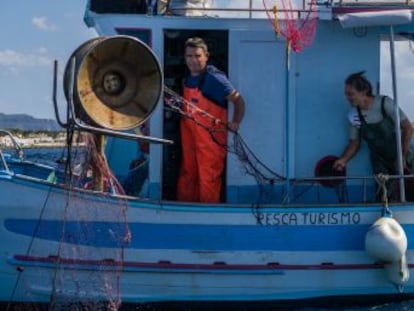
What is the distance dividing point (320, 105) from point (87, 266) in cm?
294

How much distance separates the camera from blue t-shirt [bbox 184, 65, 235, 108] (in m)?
9.05

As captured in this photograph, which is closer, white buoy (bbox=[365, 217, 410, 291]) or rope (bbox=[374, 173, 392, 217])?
white buoy (bbox=[365, 217, 410, 291])

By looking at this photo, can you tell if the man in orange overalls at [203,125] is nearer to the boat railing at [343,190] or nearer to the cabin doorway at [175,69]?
the cabin doorway at [175,69]

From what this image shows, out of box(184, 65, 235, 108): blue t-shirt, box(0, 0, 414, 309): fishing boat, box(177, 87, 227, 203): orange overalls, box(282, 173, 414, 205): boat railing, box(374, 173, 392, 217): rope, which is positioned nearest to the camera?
box(0, 0, 414, 309): fishing boat

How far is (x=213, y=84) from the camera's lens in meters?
9.08

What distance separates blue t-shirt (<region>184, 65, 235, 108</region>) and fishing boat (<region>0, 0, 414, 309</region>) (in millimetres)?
239

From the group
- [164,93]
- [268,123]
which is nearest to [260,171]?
[268,123]

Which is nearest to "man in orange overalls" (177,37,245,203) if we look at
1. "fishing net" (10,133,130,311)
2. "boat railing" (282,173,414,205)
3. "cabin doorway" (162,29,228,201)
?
"cabin doorway" (162,29,228,201)

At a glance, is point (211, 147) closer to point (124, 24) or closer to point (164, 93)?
point (164, 93)

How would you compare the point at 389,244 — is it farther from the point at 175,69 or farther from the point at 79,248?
the point at 79,248

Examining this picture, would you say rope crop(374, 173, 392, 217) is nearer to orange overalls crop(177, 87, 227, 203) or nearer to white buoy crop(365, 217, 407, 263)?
white buoy crop(365, 217, 407, 263)

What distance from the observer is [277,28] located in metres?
9.05

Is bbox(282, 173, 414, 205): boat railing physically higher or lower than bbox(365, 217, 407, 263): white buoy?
Answer: higher

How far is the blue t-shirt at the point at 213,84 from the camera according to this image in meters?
9.05
